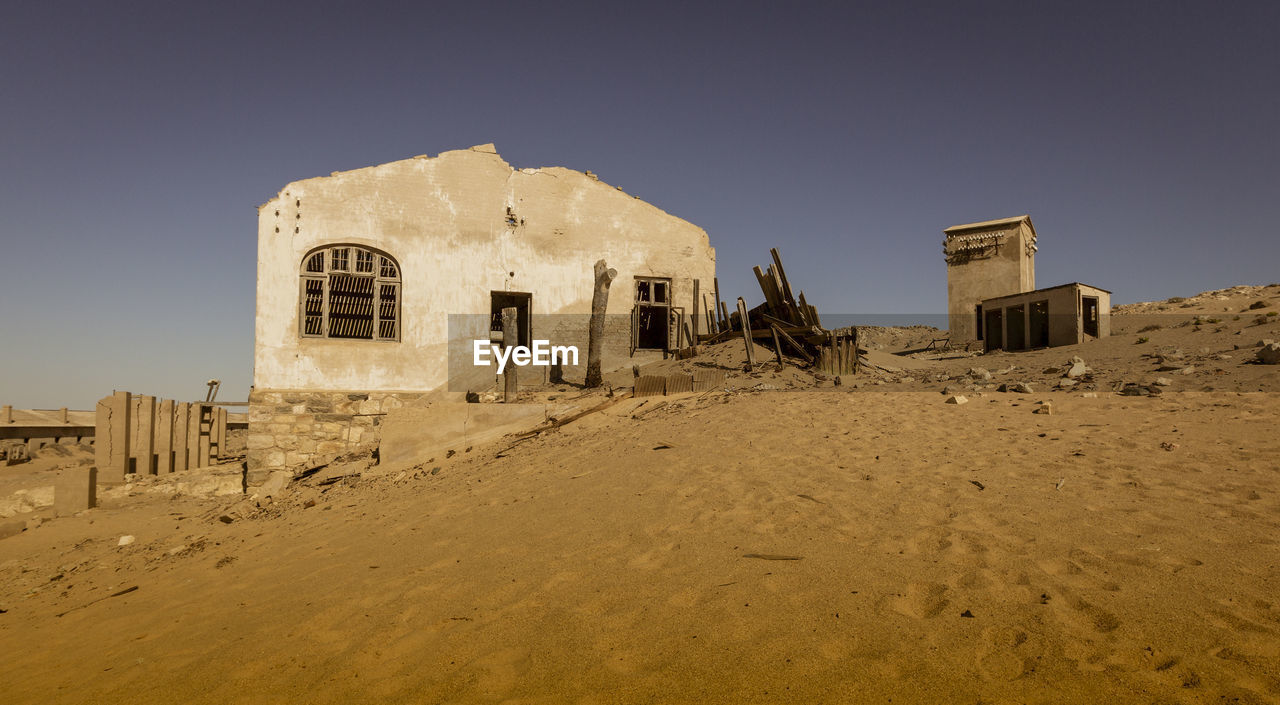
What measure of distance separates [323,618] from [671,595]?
199 centimetres

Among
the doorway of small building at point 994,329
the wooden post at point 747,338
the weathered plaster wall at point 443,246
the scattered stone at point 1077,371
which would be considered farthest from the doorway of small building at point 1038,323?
the weathered plaster wall at point 443,246

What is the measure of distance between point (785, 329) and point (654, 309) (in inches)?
139

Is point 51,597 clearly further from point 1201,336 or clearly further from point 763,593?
point 1201,336

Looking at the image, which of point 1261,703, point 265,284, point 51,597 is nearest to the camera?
point 1261,703

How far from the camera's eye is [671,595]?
3543 mm

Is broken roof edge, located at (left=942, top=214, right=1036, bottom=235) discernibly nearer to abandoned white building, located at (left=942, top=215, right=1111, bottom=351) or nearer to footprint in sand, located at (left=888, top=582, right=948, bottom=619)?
abandoned white building, located at (left=942, top=215, right=1111, bottom=351)

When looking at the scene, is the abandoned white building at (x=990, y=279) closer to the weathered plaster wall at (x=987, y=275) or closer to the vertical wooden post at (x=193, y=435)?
the weathered plaster wall at (x=987, y=275)

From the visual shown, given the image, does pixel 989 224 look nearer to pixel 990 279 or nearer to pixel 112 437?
pixel 990 279

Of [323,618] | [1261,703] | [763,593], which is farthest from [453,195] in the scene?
[1261,703]

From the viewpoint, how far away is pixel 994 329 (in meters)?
18.5

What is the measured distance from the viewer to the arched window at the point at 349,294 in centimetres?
1234

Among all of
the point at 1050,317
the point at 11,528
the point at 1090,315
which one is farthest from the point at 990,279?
the point at 11,528

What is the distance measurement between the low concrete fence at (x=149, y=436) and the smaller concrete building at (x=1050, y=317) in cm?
1926

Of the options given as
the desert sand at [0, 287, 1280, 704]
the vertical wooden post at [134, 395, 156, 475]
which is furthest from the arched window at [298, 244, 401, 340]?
the desert sand at [0, 287, 1280, 704]
